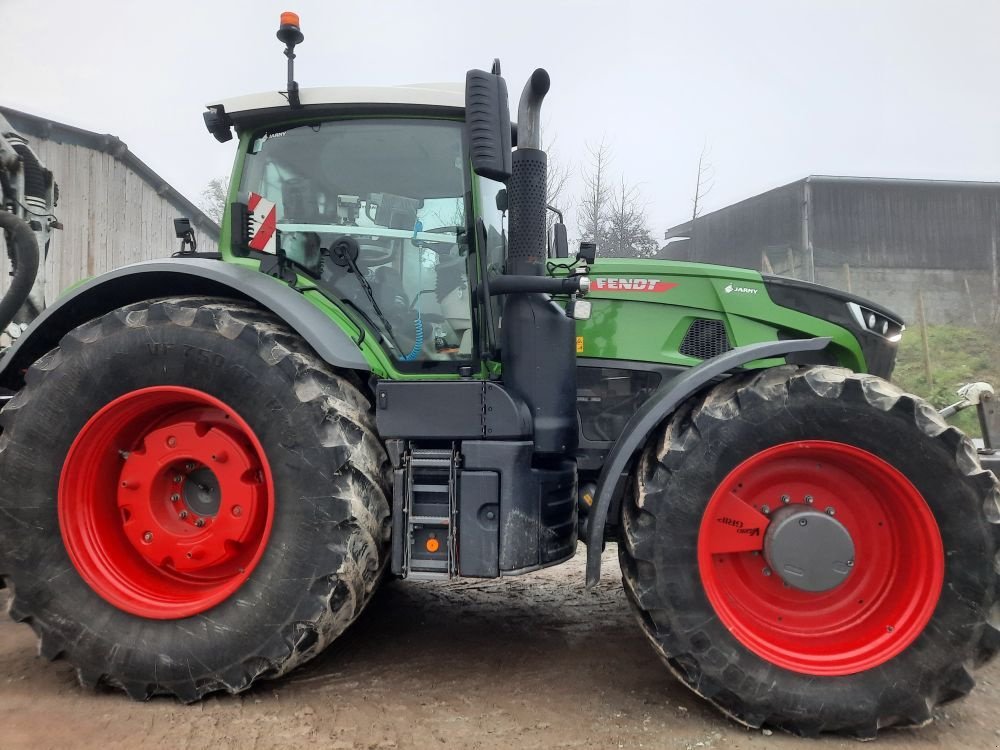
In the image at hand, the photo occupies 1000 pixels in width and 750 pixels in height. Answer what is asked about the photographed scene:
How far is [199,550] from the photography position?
2678mm

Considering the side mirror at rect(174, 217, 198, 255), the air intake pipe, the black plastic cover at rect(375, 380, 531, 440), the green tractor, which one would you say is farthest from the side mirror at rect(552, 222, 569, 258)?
the side mirror at rect(174, 217, 198, 255)

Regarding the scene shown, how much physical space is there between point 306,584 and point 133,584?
772 millimetres

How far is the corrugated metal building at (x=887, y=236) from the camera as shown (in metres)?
18.5

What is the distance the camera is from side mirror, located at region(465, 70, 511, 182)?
235cm

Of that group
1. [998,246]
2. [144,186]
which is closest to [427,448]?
[144,186]

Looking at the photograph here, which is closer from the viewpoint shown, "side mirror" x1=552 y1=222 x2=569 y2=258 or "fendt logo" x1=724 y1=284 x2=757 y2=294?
"fendt logo" x1=724 y1=284 x2=757 y2=294

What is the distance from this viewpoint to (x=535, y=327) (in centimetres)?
277

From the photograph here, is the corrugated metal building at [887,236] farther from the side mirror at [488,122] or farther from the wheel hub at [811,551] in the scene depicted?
the side mirror at [488,122]

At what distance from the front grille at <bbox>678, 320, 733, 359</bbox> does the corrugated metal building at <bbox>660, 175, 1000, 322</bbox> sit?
1587 centimetres

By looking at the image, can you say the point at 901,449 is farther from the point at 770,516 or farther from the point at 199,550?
the point at 199,550

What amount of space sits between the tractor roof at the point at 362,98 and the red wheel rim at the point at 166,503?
123 centimetres

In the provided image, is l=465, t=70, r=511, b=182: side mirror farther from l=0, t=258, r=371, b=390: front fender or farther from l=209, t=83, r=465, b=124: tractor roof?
l=0, t=258, r=371, b=390: front fender

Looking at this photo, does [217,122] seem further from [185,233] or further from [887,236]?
[887,236]

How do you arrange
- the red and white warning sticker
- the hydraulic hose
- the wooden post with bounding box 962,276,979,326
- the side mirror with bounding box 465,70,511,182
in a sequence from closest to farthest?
the side mirror with bounding box 465,70,511,182
the red and white warning sticker
the hydraulic hose
the wooden post with bounding box 962,276,979,326
